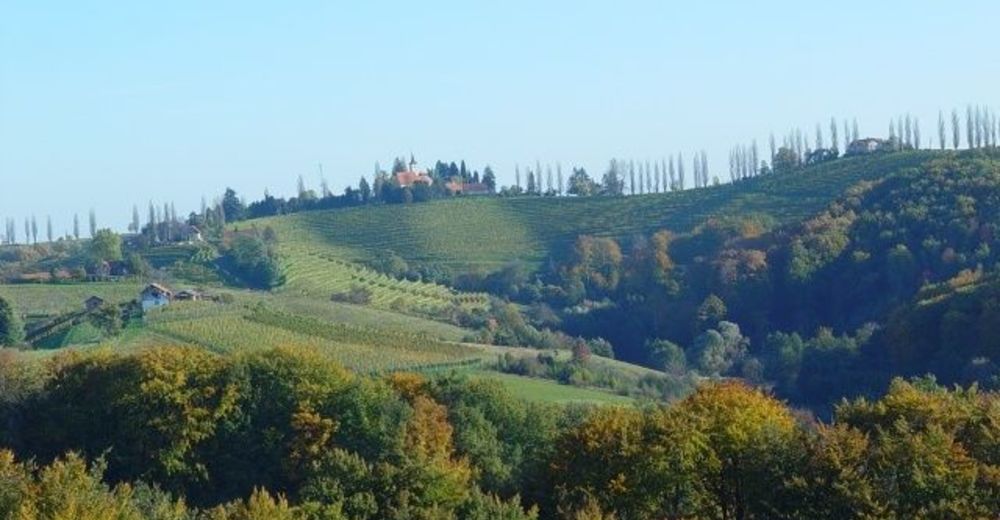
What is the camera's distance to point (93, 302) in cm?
7719

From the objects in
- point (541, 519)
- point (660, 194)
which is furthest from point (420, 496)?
point (660, 194)

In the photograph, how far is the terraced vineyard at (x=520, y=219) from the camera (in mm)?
111750

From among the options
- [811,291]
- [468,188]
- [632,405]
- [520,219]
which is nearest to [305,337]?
[632,405]

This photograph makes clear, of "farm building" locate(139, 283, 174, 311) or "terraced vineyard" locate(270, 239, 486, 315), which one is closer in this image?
"farm building" locate(139, 283, 174, 311)

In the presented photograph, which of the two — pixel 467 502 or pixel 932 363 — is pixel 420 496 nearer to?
pixel 467 502

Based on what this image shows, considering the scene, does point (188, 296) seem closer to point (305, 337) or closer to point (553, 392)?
point (305, 337)

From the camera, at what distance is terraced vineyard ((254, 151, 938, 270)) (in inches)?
4400

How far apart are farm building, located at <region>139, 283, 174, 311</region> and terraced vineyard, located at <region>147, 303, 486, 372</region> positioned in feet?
7.39

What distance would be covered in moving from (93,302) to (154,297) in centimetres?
319

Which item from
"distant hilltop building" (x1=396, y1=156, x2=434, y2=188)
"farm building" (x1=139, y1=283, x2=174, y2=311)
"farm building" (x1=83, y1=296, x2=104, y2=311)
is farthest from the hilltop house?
"farm building" (x1=83, y1=296, x2=104, y2=311)

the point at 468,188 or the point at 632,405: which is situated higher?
the point at 468,188

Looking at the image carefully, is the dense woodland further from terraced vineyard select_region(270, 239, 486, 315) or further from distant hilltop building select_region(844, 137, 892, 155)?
distant hilltop building select_region(844, 137, 892, 155)

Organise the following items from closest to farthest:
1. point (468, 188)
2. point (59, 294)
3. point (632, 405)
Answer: point (632, 405) < point (59, 294) < point (468, 188)

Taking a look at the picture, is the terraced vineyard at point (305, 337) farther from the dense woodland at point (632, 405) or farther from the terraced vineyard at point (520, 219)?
the terraced vineyard at point (520, 219)
